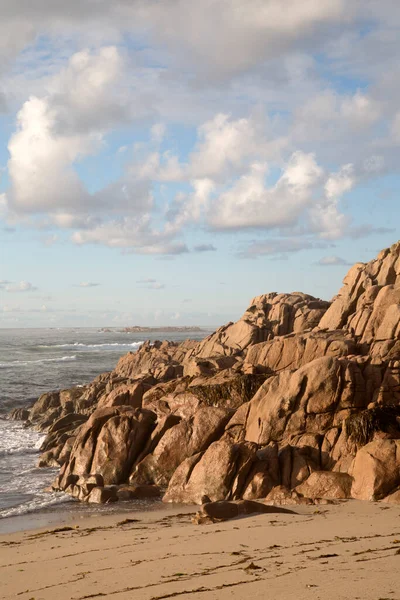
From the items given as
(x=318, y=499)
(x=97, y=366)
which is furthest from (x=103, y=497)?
(x=97, y=366)

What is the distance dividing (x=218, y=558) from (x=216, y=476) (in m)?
9.58

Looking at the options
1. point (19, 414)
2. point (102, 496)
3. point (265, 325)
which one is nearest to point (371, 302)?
point (265, 325)

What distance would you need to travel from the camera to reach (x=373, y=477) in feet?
70.3

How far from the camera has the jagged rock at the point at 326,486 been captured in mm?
22000

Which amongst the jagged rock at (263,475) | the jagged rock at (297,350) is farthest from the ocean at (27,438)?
the jagged rock at (297,350)

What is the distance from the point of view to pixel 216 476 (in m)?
23.7

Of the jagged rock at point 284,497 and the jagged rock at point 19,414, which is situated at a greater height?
the jagged rock at point 284,497

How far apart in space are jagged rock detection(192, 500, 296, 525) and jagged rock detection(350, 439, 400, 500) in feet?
10.8

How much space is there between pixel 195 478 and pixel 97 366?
71990mm

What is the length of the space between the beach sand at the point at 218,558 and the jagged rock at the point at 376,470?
3.32ft

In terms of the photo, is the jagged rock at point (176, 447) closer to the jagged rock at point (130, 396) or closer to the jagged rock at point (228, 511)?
the jagged rock at point (228, 511)

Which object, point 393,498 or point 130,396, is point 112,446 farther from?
point 393,498

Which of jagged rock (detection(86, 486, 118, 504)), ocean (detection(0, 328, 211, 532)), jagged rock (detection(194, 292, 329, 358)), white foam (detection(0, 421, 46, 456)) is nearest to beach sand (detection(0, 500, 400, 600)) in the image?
jagged rock (detection(86, 486, 118, 504))

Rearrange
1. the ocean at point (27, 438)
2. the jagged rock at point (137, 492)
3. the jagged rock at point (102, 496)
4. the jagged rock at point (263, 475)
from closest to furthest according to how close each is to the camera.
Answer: the jagged rock at point (263, 475)
the jagged rock at point (102, 496)
the ocean at point (27, 438)
the jagged rock at point (137, 492)
